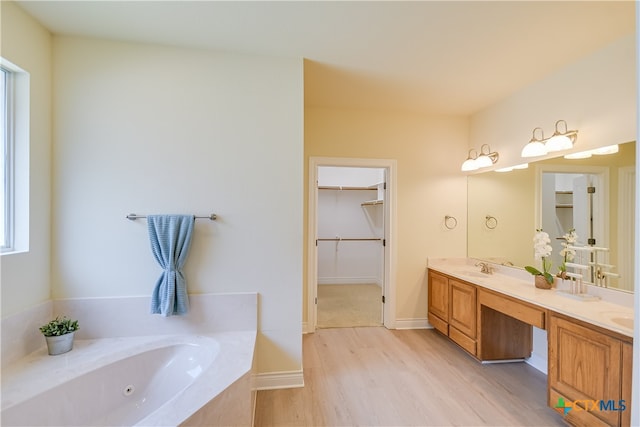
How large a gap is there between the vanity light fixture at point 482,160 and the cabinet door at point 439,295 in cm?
134

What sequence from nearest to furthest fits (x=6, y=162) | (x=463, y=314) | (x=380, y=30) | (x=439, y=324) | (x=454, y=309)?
1. (x=6, y=162)
2. (x=380, y=30)
3. (x=463, y=314)
4. (x=454, y=309)
5. (x=439, y=324)

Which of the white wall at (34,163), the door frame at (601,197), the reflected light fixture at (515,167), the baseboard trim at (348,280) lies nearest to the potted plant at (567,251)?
the door frame at (601,197)

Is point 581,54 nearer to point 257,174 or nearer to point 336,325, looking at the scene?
point 257,174

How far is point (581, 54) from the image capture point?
2.15 meters

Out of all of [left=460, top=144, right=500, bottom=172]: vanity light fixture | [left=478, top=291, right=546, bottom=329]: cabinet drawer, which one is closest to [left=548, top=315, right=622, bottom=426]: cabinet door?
[left=478, top=291, right=546, bottom=329]: cabinet drawer

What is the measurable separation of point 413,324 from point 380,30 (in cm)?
317

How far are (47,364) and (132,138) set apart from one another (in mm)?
1548

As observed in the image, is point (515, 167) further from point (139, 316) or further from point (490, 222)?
point (139, 316)

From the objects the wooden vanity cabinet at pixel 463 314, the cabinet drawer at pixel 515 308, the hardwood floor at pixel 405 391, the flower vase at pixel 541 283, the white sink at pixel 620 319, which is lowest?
the hardwood floor at pixel 405 391

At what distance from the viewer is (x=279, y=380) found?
223cm

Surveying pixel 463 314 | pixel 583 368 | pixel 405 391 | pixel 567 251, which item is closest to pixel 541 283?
pixel 567 251

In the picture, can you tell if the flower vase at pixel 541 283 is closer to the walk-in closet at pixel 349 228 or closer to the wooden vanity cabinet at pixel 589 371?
the wooden vanity cabinet at pixel 589 371

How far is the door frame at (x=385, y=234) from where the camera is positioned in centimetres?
326

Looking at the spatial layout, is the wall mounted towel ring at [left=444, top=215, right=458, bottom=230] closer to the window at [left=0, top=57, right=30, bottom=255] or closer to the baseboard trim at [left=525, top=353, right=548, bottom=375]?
the baseboard trim at [left=525, top=353, right=548, bottom=375]
